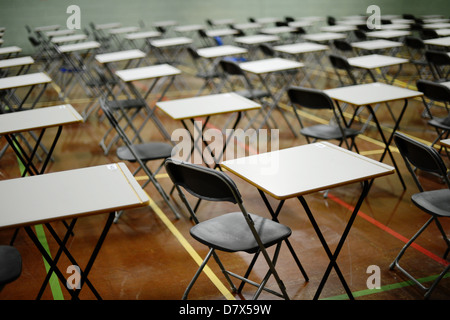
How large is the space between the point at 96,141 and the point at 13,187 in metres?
3.54

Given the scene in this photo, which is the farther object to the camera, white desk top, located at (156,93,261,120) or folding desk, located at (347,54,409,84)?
folding desk, located at (347,54,409,84)

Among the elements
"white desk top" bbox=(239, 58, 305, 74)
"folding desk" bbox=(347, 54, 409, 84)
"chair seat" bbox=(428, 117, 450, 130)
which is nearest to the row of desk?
"chair seat" bbox=(428, 117, 450, 130)

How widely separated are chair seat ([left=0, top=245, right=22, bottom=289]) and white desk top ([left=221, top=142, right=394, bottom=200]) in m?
1.14

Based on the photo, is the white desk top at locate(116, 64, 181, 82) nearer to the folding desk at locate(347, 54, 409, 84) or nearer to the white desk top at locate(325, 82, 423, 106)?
the white desk top at locate(325, 82, 423, 106)

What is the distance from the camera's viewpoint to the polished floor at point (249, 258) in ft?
9.89

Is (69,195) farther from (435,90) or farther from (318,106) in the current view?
(435,90)

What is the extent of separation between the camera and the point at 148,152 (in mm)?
4082

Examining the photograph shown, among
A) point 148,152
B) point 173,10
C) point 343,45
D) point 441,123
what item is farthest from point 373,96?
point 173,10

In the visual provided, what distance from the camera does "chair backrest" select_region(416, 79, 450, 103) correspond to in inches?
165

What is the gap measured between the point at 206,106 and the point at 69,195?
1.91 m

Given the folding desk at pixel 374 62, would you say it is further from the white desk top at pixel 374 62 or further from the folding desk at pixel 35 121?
the folding desk at pixel 35 121

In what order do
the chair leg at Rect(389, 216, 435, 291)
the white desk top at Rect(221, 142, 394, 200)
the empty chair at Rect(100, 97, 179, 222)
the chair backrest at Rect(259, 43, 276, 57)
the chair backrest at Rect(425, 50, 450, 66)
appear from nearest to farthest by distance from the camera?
the white desk top at Rect(221, 142, 394, 200)
the chair leg at Rect(389, 216, 435, 291)
the empty chair at Rect(100, 97, 179, 222)
the chair backrest at Rect(425, 50, 450, 66)
the chair backrest at Rect(259, 43, 276, 57)

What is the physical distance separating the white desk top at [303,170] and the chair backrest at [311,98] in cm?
125
